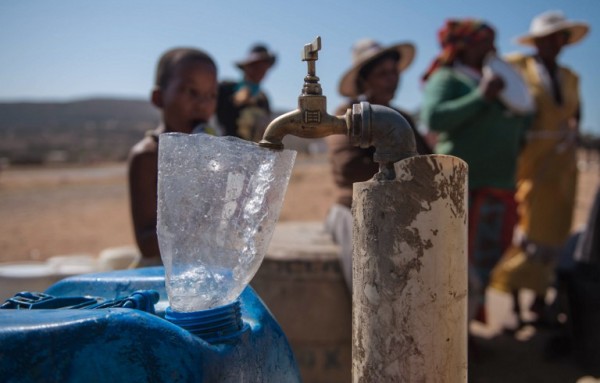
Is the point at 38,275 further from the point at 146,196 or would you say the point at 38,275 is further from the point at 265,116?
the point at 265,116

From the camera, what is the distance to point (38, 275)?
2.76 meters

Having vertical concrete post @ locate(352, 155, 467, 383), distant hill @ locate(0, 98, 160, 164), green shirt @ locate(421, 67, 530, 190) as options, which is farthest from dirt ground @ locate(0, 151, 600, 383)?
distant hill @ locate(0, 98, 160, 164)

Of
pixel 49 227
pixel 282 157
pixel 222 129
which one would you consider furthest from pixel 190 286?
pixel 49 227

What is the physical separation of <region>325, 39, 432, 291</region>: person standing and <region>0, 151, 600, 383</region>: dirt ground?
1.27 metres

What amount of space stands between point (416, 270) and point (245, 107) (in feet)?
10.4

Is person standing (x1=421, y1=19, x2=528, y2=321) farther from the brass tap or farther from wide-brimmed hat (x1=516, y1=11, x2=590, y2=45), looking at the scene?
the brass tap

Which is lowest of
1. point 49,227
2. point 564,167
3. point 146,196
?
point 49,227

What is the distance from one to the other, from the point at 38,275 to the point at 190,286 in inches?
73.4

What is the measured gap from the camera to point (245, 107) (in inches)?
164

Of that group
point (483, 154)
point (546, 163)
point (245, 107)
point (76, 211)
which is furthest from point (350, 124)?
point (76, 211)

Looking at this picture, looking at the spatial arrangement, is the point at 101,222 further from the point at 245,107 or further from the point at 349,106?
the point at 349,106

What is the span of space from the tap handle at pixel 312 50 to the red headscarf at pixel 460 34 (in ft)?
8.93

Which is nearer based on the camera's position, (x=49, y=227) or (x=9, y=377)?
(x=9, y=377)

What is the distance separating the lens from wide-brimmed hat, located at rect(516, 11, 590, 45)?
13.0 ft
